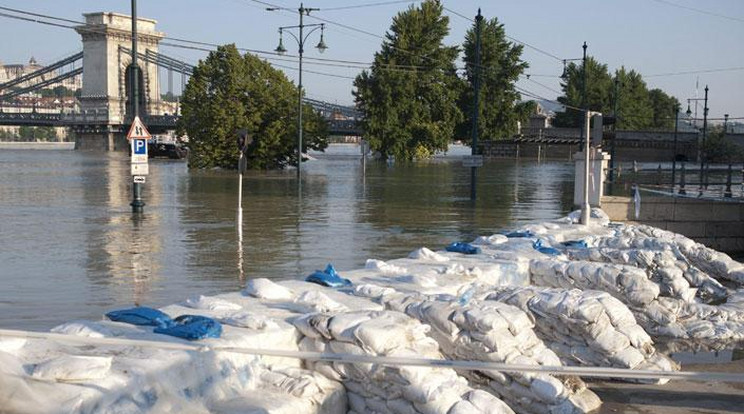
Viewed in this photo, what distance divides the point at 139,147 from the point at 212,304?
1334cm

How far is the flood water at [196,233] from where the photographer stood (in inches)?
444

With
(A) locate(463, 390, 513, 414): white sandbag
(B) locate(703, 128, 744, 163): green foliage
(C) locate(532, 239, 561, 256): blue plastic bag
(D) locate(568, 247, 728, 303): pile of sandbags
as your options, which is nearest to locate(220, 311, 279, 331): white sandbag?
(A) locate(463, 390, 513, 414): white sandbag

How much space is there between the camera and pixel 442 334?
7.45 m

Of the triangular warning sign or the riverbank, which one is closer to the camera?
the riverbank

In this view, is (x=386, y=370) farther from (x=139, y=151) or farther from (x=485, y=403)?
(x=139, y=151)

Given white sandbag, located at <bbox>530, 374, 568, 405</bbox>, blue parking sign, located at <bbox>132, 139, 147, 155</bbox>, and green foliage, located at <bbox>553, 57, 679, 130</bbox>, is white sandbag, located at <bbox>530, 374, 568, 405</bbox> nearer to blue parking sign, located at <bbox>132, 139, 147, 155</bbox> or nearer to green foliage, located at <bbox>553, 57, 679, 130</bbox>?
blue parking sign, located at <bbox>132, 139, 147, 155</bbox>

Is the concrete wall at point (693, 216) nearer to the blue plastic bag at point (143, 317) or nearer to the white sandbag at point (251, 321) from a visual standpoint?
the white sandbag at point (251, 321)

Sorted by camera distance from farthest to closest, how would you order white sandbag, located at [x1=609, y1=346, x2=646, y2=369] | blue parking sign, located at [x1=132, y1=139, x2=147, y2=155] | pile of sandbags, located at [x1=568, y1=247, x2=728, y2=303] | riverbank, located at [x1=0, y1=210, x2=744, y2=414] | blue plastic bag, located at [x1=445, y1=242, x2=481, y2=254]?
blue parking sign, located at [x1=132, y1=139, x2=147, y2=155], pile of sandbags, located at [x1=568, y1=247, x2=728, y2=303], blue plastic bag, located at [x1=445, y1=242, x2=481, y2=254], white sandbag, located at [x1=609, y1=346, x2=646, y2=369], riverbank, located at [x1=0, y1=210, x2=744, y2=414]

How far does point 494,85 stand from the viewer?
8581cm

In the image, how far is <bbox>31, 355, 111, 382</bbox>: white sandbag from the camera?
16.8 ft

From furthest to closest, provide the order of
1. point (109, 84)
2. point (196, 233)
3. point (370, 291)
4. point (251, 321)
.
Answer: point (109, 84) < point (196, 233) < point (370, 291) < point (251, 321)

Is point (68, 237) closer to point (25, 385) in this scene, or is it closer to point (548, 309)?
point (548, 309)

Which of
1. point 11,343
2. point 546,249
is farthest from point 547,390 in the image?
point 546,249

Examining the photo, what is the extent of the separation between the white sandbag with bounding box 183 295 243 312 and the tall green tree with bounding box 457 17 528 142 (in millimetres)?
77064
